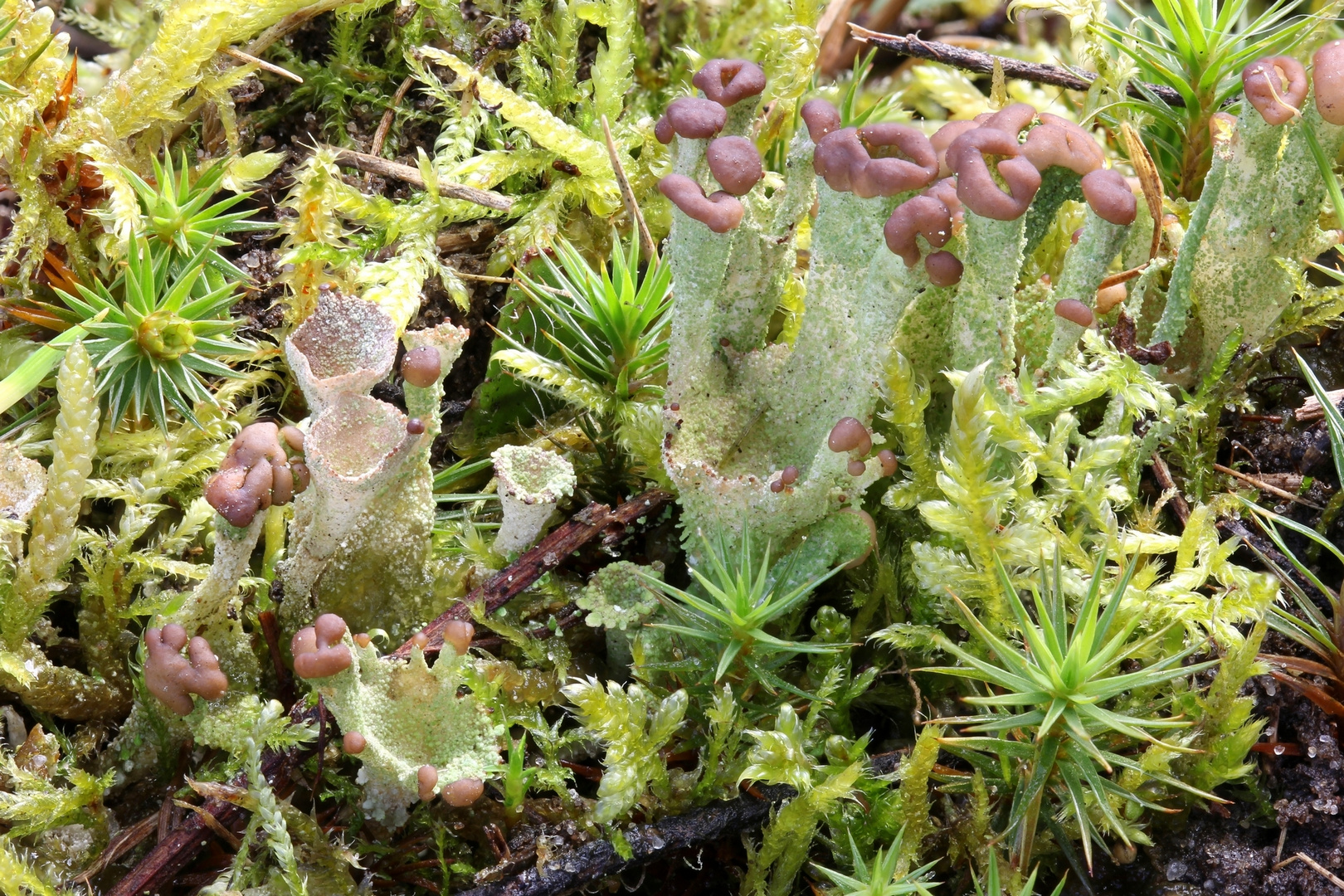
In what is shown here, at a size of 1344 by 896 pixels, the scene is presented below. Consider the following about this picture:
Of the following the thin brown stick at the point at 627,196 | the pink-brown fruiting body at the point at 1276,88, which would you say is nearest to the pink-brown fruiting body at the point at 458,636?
the thin brown stick at the point at 627,196

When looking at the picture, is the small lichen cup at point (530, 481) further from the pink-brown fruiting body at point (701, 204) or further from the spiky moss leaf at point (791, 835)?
the spiky moss leaf at point (791, 835)

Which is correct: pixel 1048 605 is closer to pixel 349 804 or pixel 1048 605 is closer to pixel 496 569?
pixel 496 569

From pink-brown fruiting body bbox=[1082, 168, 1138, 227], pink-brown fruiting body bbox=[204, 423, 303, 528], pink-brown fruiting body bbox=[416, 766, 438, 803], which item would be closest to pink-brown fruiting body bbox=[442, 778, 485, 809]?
pink-brown fruiting body bbox=[416, 766, 438, 803]

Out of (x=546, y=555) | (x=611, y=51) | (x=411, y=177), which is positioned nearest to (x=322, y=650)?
(x=546, y=555)

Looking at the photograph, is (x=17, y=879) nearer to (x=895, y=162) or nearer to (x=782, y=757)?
(x=782, y=757)

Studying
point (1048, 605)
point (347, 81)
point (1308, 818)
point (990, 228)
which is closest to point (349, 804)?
point (1048, 605)

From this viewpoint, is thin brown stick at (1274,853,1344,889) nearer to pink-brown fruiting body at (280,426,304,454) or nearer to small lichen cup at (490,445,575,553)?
small lichen cup at (490,445,575,553)
